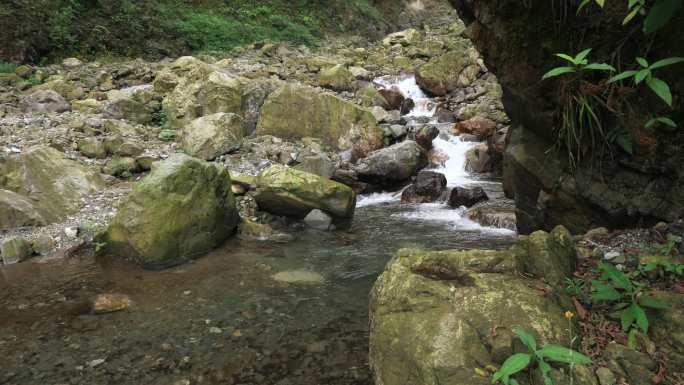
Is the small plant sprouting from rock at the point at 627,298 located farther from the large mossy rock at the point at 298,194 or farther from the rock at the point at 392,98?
the rock at the point at 392,98

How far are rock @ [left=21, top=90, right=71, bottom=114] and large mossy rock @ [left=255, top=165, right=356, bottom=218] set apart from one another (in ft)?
22.2

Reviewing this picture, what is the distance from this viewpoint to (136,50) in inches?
687

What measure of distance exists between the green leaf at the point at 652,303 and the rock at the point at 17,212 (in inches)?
286

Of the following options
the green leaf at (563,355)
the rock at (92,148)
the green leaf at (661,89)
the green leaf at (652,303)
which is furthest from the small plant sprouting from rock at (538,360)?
the rock at (92,148)

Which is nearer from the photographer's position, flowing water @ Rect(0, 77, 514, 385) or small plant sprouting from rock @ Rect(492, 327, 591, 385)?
small plant sprouting from rock @ Rect(492, 327, 591, 385)

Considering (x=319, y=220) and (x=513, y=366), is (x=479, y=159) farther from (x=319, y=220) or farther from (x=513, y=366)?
(x=513, y=366)

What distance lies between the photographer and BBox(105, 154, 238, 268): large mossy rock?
18.1 ft

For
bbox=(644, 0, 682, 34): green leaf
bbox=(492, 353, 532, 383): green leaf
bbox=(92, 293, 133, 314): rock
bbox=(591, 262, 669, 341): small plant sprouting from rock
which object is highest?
bbox=(644, 0, 682, 34): green leaf

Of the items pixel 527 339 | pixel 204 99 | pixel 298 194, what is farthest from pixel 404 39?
pixel 527 339

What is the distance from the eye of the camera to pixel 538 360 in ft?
7.07

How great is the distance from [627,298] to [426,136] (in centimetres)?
935

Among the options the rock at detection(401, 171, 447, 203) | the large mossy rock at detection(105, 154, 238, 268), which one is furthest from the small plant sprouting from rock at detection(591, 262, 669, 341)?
the rock at detection(401, 171, 447, 203)

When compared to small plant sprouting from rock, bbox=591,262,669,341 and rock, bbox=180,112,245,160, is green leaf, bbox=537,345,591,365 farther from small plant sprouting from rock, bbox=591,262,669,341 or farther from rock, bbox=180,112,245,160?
rock, bbox=180,112,245,160

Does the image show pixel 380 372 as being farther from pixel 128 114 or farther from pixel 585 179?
pixel 128 114
